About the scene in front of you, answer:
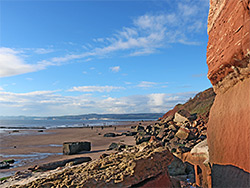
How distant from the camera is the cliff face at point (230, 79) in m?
3.03

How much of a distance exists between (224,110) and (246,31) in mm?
1487

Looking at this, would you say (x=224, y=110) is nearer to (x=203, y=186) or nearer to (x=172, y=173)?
(x=203, y=186)

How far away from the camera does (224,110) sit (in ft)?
12.4

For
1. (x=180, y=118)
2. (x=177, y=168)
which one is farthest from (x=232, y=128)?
(x=180, y=118)

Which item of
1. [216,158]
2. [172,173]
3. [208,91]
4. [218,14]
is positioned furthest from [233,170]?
[208,91]

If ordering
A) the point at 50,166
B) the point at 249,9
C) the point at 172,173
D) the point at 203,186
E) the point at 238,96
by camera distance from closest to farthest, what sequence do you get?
the point at 249,9 < the point at 238,96 < the point at 203,186 < the point at 172,173 < the point at 50,166

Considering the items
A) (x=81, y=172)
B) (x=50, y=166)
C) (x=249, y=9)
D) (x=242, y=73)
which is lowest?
(x=50, y=166)

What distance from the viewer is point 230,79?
12.1 feet

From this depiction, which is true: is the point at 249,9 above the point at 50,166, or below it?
above

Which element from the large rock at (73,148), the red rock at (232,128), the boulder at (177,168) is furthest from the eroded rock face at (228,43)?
the large rock at (73,148)

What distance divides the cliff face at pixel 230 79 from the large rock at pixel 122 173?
3.49ft

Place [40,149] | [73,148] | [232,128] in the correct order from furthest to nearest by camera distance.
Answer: [40,149], [73,148], [232,128]

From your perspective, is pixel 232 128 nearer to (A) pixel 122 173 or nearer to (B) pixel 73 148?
(A) pixel 122 173

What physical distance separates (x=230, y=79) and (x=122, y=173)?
2533 mm
